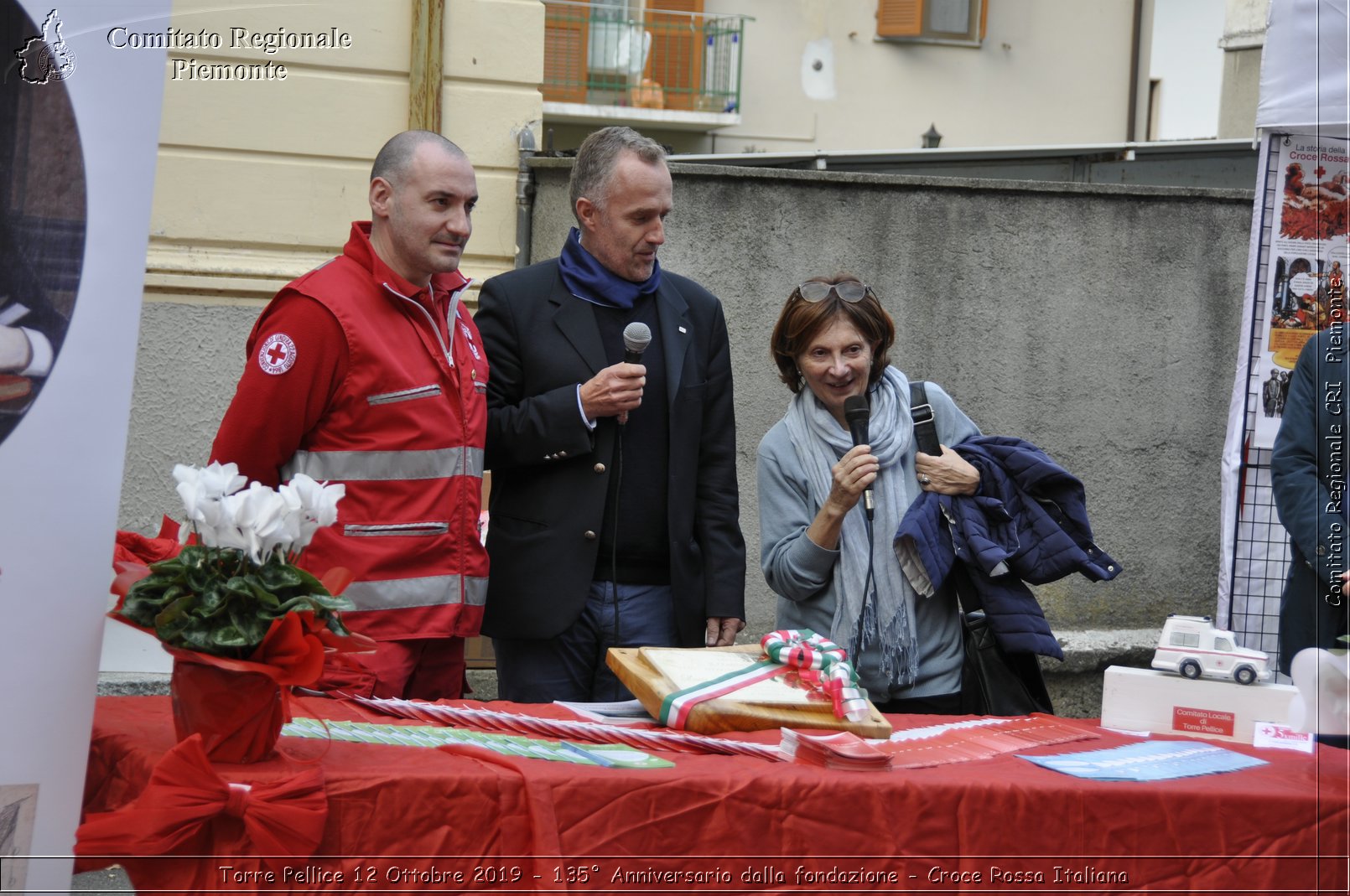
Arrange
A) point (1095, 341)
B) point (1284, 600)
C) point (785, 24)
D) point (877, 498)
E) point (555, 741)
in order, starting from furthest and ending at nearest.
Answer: point (785, 24) → point (1095, 341) → point (1284, 600) → point (877, 498) → point (555, 741)

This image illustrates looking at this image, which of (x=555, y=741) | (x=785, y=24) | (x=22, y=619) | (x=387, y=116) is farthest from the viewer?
(x=785, y=24)

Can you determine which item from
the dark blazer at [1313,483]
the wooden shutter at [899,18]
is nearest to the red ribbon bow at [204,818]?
the dark blazer at [1313,483]

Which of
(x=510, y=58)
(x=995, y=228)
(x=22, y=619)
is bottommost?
(x=22, y=619)

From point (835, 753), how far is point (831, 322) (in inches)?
49.6

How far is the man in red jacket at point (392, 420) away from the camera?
9.68ft

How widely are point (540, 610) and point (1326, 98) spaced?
3071 mm

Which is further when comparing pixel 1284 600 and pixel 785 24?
pixel 785 24

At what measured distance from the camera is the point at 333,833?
2.06 metres

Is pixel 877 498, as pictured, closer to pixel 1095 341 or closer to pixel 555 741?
pixel 555 741

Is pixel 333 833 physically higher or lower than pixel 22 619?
lower

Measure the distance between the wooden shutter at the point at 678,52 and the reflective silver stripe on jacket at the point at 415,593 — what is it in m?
16.8

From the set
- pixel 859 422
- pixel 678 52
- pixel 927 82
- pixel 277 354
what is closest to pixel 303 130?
→ pixel 277 354

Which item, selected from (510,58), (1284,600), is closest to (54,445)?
(1284,600)

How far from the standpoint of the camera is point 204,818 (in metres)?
1.96
